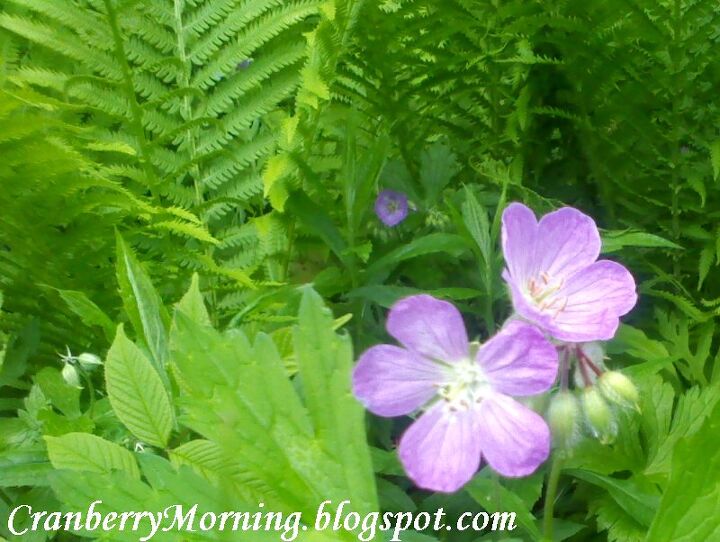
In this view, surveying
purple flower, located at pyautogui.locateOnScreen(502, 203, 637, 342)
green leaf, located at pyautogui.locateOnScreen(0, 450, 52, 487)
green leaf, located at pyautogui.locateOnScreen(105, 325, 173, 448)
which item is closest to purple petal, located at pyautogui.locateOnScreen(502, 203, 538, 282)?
purple flower, located at pyautogui.locateOnScreen(502, 203, 637, 342)

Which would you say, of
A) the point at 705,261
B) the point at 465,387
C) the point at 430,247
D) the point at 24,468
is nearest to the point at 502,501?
the point at 465,387

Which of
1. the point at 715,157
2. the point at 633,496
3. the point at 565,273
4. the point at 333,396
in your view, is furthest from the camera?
the point at 715,157

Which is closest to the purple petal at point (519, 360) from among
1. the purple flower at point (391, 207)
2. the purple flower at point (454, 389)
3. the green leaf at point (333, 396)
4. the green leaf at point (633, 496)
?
the purple flower at point (454, 389)

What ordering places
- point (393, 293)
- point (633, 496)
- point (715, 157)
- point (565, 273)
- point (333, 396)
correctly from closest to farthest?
point (333, 396)
point (565, 273)
point (633, 496)
point (393, 293)
point (715, 157)

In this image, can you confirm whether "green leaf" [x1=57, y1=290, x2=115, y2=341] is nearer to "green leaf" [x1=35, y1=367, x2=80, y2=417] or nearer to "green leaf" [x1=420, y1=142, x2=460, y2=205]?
"green leaf" [x1=35, y1=367, x2=80, y2=417]

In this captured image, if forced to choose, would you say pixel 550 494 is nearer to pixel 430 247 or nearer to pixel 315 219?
pixel 430 247

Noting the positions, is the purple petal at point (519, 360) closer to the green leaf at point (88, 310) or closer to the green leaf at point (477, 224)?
the green leaf at point (477, 224)

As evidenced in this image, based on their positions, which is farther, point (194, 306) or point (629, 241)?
point (629, 241)
